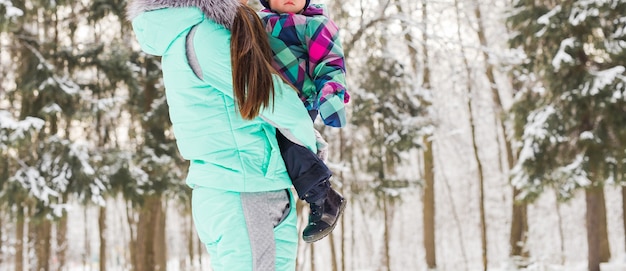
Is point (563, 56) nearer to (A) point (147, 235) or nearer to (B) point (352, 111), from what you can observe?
(B) point (352, 111)

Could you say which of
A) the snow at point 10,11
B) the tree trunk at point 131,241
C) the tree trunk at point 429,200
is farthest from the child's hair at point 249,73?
the tree trunk at point 429,200

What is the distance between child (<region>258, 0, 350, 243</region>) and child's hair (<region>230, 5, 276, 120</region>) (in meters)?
0.11

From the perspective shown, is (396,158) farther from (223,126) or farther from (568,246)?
(568,246)

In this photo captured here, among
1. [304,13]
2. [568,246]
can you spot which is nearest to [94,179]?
[304,13]

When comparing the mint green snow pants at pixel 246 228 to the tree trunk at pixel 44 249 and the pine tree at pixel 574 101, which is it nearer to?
the tree trunk at pixel 44 249

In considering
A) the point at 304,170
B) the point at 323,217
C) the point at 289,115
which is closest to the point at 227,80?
the point at 289,115

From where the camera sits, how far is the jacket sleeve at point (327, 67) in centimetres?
159

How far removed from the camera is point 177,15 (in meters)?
1.63

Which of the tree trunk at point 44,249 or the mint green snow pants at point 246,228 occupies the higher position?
the mint green snow pants at point 246,228

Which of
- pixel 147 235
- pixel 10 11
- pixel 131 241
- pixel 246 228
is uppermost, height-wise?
pixel 10 11

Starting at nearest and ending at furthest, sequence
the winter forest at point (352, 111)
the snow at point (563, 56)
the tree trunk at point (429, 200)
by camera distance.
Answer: the winter forest at point (352, 111) → the snow at point (563, 56) → the tree trunk at point (429, 200)

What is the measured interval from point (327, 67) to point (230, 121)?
0.98 ft

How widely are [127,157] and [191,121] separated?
852 centimetres

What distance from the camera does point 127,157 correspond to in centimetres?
976
